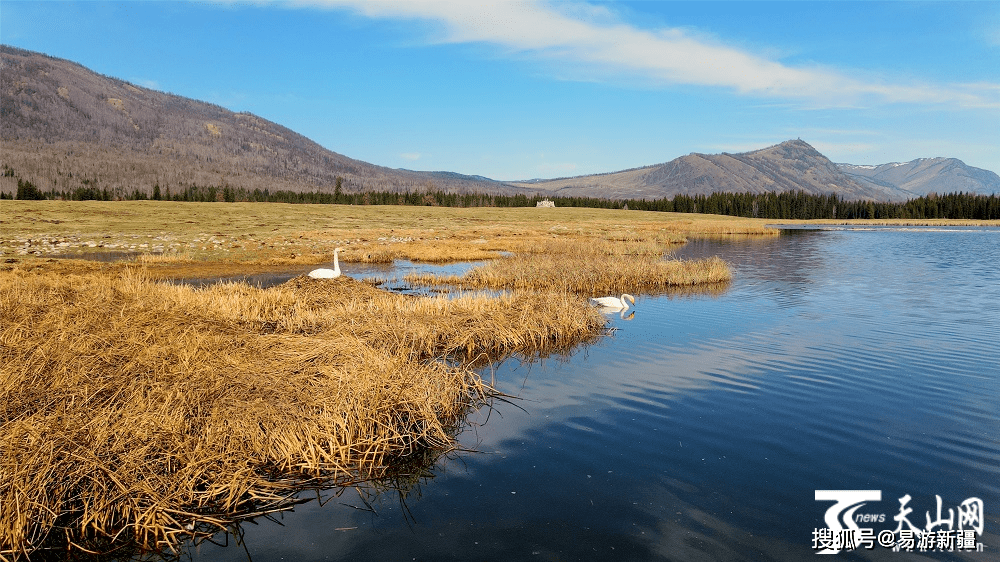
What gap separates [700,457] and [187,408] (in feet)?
27.0

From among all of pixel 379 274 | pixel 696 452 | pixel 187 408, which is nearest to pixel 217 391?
pixel 187 408

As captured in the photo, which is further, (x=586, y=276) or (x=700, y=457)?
(x=586, y=276)

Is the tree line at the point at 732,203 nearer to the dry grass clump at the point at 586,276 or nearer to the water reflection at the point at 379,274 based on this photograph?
the water reflection at the point at 379,274

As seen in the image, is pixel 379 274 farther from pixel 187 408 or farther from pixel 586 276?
pixel 187 408

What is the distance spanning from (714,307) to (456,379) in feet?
49.2

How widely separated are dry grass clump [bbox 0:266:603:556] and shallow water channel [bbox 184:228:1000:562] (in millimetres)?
807

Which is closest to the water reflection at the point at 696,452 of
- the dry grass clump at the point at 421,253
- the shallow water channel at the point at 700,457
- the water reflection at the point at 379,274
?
the shallow water channel at the point at 700,457

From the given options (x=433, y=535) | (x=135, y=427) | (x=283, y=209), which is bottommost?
(x=433, y=535)

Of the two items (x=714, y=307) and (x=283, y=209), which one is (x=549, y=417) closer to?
(x=714, y=307)

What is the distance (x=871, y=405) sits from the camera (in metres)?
12.2

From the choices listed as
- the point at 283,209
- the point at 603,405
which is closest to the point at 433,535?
the point at 603,405

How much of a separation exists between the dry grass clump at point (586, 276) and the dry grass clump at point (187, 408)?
1209cm

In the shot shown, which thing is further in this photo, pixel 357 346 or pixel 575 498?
pixel 357 346

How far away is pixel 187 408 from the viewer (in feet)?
30.5
